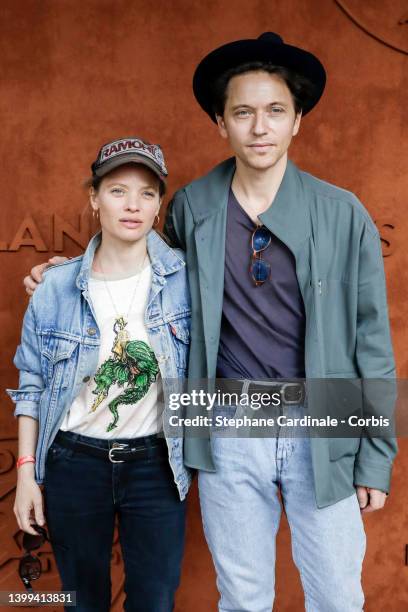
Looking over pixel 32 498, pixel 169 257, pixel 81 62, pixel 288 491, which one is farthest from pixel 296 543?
pixel 81 62

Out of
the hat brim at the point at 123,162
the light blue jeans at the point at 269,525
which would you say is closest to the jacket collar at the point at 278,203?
the hat brim at the point at 123,162

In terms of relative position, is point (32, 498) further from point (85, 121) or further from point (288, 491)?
point (85, 121)

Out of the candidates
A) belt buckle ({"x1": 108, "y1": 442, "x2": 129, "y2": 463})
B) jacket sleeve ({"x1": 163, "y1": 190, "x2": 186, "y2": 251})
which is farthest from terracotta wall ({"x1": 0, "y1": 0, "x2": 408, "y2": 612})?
belt buckle ({"x1": 108, "y1": 442, "x2": 129, "y2": 463})

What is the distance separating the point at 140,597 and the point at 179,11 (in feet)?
7.24

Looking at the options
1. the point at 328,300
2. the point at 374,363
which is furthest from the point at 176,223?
the point at 374,363

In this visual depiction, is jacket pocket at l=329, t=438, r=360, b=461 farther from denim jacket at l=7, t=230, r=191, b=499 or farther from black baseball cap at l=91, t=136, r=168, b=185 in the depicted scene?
black baseball cap at l=91, t=136, r=168, b=185

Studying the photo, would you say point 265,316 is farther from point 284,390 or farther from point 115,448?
point 115,448

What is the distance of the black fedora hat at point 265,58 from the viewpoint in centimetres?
202

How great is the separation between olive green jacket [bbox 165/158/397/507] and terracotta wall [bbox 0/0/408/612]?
72 cm

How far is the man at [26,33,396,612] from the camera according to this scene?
2035 millimetres

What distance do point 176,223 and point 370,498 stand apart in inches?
43.6

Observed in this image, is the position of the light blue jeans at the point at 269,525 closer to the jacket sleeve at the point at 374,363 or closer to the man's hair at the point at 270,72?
the jacket sleeve at the point at 374,363

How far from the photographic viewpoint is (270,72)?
2.05 m

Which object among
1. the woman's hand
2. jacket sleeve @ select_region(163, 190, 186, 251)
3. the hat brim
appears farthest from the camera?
jacket sleeve @ select_region(163, 190, 186, 251)
